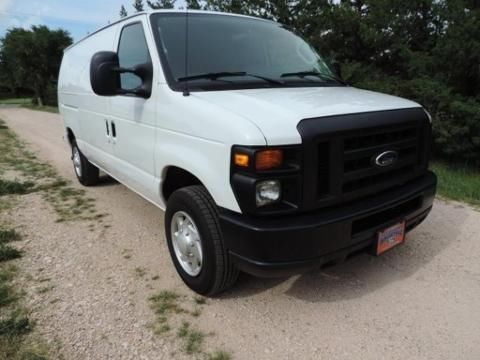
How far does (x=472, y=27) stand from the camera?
5.77 m

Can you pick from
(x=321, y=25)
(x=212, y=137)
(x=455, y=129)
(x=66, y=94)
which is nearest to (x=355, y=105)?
(x=212, y=137)

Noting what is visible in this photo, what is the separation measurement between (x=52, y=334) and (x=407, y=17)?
8057mm

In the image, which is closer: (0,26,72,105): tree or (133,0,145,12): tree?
(133,0,145,12): tree

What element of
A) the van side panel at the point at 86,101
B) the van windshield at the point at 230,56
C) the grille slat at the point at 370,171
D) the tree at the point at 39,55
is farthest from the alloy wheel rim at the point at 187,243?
the tree at the point at 39,55

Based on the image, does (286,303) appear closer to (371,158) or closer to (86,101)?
(371,158)

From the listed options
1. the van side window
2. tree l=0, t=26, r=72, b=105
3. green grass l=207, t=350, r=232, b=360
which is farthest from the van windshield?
tree l=0, t=26, r=72, b=105

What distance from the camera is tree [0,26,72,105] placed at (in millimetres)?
37375

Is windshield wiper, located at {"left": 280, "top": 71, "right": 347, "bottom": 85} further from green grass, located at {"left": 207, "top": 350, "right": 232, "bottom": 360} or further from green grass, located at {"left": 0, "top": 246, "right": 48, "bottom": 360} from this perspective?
green grass, located at {"left": 0, "top": 246, "right": 48, "bottom": 360}

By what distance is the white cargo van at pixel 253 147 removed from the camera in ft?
7.36

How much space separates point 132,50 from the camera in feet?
11.4

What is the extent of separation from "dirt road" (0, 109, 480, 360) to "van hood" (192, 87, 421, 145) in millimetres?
1317

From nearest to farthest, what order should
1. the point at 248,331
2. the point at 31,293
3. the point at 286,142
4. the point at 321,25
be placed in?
the point at 286,142 < the point at 248,331 < the point at 31,293 < the point at 321,25

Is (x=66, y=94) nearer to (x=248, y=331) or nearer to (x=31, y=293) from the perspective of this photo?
(x=31, y=293)

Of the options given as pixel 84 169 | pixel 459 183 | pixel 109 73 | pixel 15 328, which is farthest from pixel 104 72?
pixel 459 183
